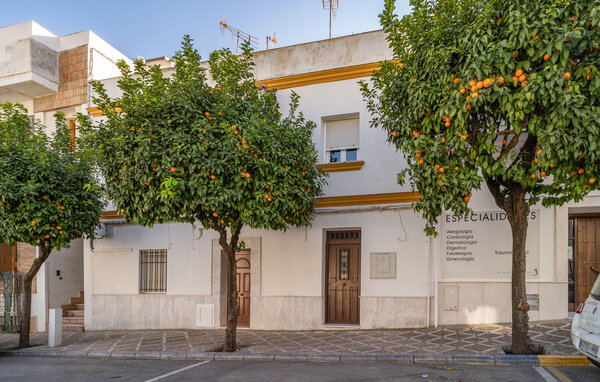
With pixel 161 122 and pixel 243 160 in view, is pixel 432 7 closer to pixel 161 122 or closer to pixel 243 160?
pixel 243 160

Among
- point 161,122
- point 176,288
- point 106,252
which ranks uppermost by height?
point 161,122

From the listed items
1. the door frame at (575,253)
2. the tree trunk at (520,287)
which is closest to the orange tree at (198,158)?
the tree trunk at (520,287)

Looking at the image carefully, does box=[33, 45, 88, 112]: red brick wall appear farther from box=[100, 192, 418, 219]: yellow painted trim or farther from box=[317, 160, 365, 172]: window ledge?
box=[100, 192, 418, 219]: yellow painted trim

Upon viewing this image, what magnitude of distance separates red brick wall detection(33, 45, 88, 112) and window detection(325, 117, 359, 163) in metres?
7.80

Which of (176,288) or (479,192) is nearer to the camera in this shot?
(479,192)

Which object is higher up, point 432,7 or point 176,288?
point 432,7

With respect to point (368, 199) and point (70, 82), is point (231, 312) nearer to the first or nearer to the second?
point (368, 199)

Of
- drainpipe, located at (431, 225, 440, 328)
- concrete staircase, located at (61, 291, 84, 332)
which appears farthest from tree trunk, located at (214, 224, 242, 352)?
concrete staircase, located at (61, 291, 84, 332)

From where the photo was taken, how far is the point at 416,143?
7.19 m

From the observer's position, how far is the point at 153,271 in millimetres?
13492

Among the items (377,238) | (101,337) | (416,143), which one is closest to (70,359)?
(101,337)

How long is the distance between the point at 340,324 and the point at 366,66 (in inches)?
247

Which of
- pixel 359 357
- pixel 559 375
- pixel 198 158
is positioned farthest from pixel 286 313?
pixel 559 375

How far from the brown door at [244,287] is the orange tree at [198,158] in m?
2.98
